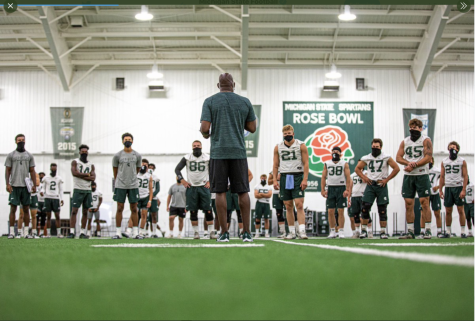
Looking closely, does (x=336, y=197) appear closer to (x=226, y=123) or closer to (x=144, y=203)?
(x=144, y=203)

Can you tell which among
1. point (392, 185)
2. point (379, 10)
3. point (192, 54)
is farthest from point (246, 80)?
point (392, 185)

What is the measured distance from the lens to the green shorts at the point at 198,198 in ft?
32.6

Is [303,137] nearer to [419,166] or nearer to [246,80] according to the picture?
[246,80]

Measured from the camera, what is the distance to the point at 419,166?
26.7 feet

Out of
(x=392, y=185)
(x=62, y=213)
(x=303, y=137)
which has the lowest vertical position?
(x=62, y=213)

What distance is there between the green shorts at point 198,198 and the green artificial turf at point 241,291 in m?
7.27

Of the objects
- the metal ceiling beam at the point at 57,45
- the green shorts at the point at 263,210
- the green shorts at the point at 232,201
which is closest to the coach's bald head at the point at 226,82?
the green shorts at the point at 232,201

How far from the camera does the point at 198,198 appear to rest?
9984 millimetres

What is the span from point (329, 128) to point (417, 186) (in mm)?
13288

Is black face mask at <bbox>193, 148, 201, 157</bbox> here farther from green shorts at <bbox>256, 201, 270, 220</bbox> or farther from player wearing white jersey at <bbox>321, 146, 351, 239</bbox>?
green shorts at <bbox>256, 201, 270, 220</bbox>

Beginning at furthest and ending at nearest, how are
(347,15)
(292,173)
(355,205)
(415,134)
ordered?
(347,15)
(355,205)
(415,134)
(292,173)

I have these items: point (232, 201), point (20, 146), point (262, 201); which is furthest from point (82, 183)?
point (262, 201)

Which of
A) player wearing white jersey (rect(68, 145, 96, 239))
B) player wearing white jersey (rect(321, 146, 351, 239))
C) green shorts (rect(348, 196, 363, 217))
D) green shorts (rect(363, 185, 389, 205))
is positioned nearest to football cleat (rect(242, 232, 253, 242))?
green shorts (rect(363, 185, 389, 205))

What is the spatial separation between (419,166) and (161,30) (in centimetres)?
1449
